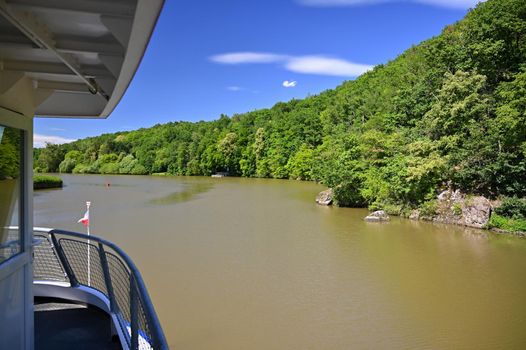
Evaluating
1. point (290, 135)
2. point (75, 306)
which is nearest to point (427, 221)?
point (75, 306)

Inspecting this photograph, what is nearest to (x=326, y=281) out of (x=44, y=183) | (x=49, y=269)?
(x=49, y=269)

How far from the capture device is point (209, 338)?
6.24 m

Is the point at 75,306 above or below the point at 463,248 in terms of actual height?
above

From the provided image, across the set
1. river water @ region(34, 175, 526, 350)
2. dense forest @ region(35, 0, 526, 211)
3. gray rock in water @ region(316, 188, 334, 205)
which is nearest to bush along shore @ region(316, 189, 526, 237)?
dense forest @ region(35, 0, 526, 211)

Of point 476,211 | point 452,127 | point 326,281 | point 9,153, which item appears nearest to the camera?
point 9,153

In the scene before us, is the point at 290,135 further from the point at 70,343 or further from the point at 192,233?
the point at 70,343

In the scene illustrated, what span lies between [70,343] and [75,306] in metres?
0.64

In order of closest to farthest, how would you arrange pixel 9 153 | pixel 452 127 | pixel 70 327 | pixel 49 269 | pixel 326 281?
pixel 9 153 → pixel 70 327 → pixel 49 269 → pixel 326 281 → pixel 452 127

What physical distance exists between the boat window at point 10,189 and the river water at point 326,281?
4154 mm

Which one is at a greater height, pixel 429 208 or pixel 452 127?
pixel 452 127

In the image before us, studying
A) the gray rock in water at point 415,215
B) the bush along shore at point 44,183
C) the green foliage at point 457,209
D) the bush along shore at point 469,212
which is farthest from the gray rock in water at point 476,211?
the bush along shore at point 44,183

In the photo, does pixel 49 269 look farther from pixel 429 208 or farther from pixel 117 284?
pixel 429 208

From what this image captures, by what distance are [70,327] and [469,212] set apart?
50.8 ft

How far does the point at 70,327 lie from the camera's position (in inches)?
122
